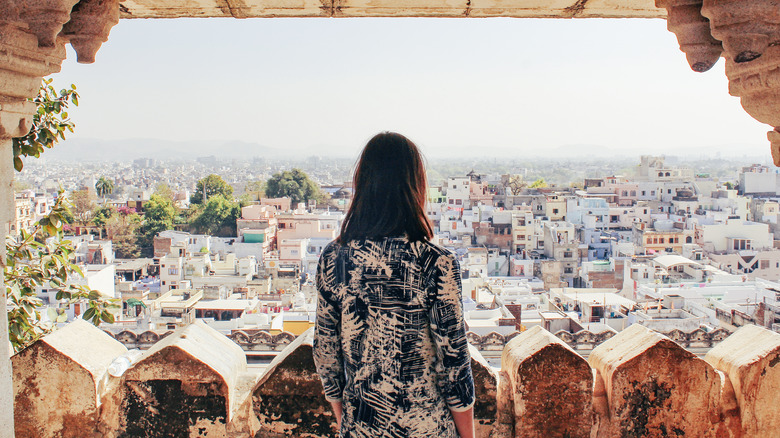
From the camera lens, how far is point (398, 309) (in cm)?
89

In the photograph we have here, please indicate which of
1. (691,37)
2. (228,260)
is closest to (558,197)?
(228,260)

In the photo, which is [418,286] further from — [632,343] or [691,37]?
[691,37]

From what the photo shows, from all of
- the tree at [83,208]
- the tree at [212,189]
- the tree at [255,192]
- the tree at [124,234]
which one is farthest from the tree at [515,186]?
the tree at [83,208]

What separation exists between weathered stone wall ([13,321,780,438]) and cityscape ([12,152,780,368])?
8.90 metres

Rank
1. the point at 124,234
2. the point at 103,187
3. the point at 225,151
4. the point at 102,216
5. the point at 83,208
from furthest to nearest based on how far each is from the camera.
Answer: the point at 225,151, the point at 103,187, the point at 83,208, the point at 124,234, the point at 102,216

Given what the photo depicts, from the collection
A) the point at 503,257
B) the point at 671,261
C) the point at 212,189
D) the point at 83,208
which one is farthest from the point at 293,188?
the point at 671,261

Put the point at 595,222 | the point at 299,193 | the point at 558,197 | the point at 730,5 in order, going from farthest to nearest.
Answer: the point at 299,193
the point at 558,197
the point at 595,222
the point at 730,5

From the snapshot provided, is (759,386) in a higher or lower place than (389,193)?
lower

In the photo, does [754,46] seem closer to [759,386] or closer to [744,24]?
[744,24]

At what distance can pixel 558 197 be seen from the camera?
36.6m

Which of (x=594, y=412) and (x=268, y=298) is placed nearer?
(x=594, y=412)

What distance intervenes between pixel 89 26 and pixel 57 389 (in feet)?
2.37

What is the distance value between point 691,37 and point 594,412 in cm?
75

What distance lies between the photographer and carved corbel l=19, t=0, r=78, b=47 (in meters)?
1.12
